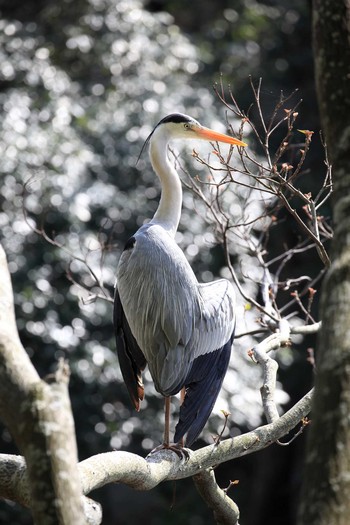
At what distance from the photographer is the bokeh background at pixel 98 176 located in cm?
579

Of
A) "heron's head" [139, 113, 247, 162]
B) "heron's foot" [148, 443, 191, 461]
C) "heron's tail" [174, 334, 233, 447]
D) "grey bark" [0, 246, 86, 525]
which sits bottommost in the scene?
"heron's tail" [174, 334, 233, 447]

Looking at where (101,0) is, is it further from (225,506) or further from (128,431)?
(225,506)

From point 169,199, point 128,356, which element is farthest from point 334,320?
point 169,199

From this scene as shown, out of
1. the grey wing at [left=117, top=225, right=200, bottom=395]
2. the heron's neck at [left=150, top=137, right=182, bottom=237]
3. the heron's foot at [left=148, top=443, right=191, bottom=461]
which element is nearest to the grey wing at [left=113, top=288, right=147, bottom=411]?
the grey wing at [left=117, top=225, right=200, bottom=395]

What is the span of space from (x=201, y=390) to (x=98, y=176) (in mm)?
3034

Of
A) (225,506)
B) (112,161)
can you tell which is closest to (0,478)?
(225,506)

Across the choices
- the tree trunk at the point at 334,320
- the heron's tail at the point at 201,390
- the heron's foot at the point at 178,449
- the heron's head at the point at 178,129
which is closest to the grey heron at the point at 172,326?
Answer: the heron's tail at the point at 201,390

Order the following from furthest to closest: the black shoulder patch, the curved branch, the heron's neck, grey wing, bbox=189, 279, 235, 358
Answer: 1. the heron's neck
2. the black shoulder patch
3. grey wing, bbox=189, 279, 235, 358
4. the curved branch

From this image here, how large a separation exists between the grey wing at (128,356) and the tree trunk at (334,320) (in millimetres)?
1992

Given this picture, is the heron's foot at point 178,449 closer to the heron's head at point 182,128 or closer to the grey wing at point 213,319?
the grey wing at point 213,319

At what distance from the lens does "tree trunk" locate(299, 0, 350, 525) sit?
141cm

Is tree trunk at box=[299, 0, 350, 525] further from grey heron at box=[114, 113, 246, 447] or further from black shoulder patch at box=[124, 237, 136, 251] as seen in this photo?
black shoulder patch at box=[124, 237, 136, 251]

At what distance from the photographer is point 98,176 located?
6.12 m

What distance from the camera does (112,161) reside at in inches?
244
